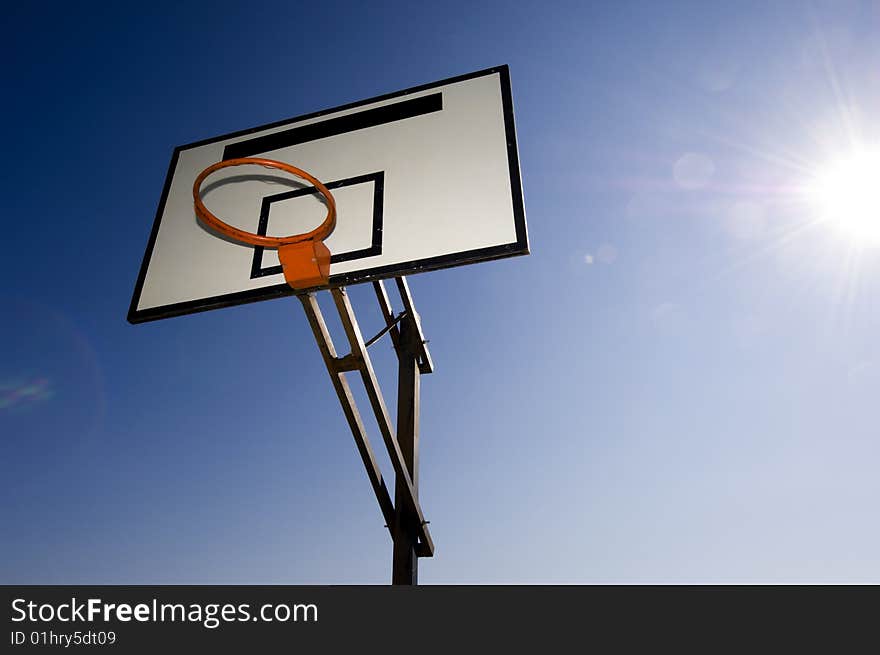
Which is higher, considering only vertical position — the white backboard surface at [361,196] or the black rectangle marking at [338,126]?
the black rectangle marking at [338,126]

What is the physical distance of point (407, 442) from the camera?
4004 millimetres

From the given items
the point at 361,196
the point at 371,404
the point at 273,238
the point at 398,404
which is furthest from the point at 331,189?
the point at 398,404

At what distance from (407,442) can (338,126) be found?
2433mm

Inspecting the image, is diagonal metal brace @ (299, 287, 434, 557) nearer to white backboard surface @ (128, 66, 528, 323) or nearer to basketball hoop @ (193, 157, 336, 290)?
basketball hoop @ (193, 157, 336, 290)

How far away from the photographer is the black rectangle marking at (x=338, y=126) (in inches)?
121

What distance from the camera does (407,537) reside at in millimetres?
3617

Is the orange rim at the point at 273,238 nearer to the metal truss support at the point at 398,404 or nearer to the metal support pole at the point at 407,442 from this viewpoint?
the metal truss support at the point at 398,404

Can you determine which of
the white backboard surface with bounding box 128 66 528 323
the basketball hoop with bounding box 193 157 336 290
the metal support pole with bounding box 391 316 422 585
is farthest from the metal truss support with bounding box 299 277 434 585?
the white backboard surface with bounding box 128 66 528 323

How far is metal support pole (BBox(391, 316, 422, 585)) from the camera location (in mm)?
3543

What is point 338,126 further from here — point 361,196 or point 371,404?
point 371,404

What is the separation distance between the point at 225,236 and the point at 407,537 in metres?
2.44

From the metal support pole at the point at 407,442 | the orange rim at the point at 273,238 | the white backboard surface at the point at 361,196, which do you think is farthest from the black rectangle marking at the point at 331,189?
the metal support pole at the point at 407,442
